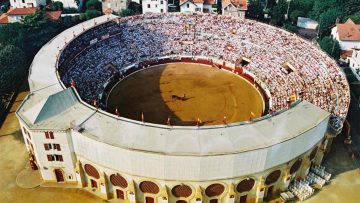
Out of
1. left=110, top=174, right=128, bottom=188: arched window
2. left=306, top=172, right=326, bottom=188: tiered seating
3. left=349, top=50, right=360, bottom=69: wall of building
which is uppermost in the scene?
left=349, top=50, right=360, bottom=69: wall of building

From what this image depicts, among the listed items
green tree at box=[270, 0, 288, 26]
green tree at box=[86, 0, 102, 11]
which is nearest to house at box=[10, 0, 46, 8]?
green tree at box=[86, 0, 102, 11]

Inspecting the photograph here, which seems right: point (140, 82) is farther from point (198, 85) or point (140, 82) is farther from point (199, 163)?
point (199, 163)

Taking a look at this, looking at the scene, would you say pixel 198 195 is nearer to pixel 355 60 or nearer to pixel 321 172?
pixel 321 172

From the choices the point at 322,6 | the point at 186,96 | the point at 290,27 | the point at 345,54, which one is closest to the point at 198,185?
the point at 186,96

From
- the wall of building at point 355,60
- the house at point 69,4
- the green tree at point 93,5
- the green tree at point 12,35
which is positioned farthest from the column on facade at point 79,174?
the house at point 69,4

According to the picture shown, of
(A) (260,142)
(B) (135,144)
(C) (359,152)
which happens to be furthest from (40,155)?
(C) (359,152)

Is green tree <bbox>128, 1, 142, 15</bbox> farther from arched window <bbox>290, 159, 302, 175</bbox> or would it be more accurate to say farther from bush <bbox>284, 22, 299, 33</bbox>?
arched window <bbox>290, 159, 302, 175</bbox>
